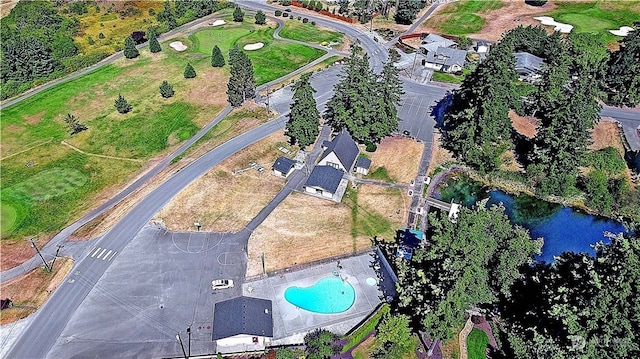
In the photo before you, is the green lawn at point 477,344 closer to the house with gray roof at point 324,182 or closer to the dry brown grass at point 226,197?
the house with gray roof at point 324,182

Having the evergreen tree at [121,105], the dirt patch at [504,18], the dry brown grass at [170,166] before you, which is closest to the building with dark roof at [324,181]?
the dry brown grass at [170,166]

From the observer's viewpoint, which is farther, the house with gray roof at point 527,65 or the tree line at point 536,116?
the house with gray roof at point 527,65

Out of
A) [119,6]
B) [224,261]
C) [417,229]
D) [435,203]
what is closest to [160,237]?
[224,261]

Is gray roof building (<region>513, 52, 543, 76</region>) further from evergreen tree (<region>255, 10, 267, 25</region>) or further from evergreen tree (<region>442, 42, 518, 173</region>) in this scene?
evergreen tree (<region>255, 10, 267, 25</region>)

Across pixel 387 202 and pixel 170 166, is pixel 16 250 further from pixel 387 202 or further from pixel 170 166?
pixel 387 202

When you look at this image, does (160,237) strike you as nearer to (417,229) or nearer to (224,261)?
(224,261)

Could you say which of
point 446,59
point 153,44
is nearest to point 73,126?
point 153,44

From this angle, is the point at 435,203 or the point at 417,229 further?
the point at 435,203
